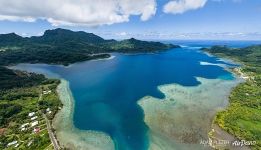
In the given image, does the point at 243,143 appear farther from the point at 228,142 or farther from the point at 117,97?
the point at 117,97

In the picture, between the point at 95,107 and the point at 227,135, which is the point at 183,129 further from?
the point at 95,107

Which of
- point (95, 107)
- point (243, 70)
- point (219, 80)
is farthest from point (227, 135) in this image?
point (243, 70)

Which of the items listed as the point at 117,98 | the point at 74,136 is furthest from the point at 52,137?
the point at 117,98

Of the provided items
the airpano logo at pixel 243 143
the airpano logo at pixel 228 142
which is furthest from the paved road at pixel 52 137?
the airpano logo at pixel 243 143

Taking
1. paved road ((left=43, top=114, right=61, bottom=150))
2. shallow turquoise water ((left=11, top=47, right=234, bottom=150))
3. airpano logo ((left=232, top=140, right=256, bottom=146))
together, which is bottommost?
airpano logo ((left=232, top=140, right=256, bottom=146))

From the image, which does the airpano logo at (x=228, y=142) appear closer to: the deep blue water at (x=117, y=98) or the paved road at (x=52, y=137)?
the deep blue water at (x=117, y=98)

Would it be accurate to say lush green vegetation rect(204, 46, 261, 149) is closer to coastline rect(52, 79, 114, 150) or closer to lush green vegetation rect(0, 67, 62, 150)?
coastline rect(52, 79, 114, 150)

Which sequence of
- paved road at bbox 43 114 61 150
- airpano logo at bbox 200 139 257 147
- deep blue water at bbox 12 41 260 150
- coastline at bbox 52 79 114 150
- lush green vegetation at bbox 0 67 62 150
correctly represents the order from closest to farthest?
1. paved road at bbox 43 114 61 150
2. airpano logo at bbox 200 139 257 147
3. coastline at bbox 52 79 114 150
4. lush green vegetation at bbox 0 67 62 150
5. deep blue water at bbox 12 41 260 150

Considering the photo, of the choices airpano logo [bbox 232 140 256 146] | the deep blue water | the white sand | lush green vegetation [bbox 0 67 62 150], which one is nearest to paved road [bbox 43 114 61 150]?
lush green vegetation [bbox 0 67 62 150]

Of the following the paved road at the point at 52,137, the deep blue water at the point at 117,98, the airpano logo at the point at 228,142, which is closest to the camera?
the paved road at the point at 52,137
